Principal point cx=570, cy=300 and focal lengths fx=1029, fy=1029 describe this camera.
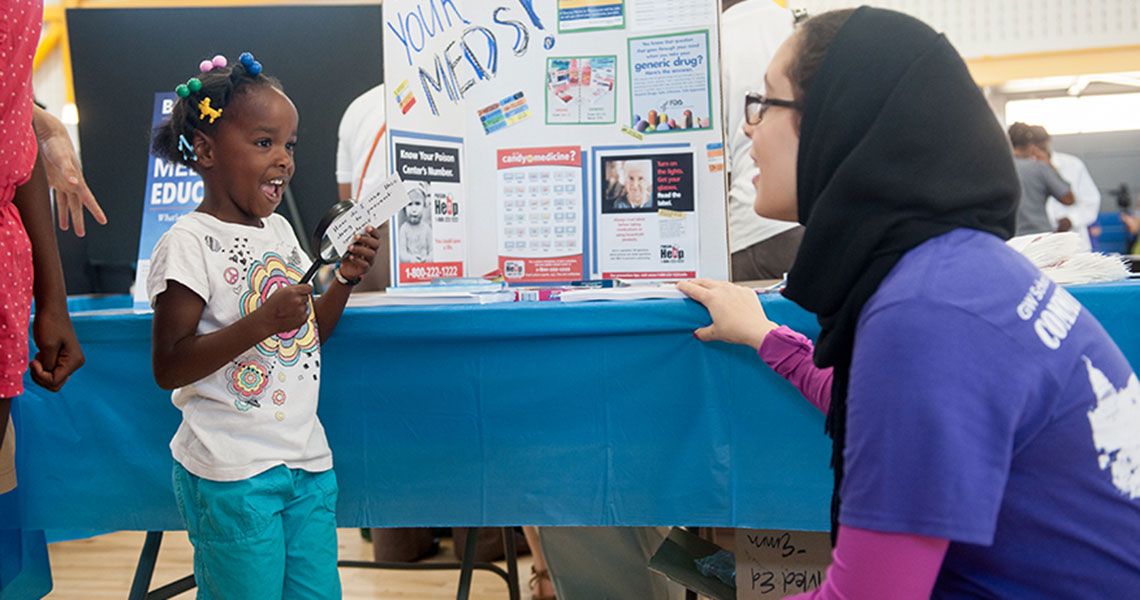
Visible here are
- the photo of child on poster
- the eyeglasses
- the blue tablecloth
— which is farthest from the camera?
the photo of child on poster

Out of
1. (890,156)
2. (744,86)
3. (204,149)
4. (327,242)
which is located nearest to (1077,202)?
(744,86)

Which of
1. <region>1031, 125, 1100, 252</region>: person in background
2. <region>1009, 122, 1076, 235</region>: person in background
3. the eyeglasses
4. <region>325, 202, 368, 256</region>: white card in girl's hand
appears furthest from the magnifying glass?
<region>1031, 125, 1100, 252</region>: person in background

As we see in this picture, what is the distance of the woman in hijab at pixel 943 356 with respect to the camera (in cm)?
81

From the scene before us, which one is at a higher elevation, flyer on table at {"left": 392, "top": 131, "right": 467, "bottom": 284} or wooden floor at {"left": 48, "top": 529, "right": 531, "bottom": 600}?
flyer on table at {"left": 392, "top": 131, "right": 467, "bottom": 284}

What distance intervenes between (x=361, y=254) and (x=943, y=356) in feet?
3.24

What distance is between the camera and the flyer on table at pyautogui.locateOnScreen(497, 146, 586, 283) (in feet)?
6.97

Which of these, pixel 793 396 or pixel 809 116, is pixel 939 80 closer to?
pixel 809 116

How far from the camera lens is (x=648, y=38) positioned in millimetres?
2080

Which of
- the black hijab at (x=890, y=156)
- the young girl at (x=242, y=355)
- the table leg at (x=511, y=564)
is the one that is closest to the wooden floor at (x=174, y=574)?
the table leg at (x=511, y=564)

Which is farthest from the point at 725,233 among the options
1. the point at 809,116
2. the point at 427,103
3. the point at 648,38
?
the point at 809,116

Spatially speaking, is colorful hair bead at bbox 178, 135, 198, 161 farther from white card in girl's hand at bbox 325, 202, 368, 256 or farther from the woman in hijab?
the woman in hijab

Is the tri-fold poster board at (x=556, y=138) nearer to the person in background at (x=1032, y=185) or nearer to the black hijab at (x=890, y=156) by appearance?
the black hijab at (x=890, y=156)

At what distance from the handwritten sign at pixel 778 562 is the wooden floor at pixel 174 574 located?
115cm

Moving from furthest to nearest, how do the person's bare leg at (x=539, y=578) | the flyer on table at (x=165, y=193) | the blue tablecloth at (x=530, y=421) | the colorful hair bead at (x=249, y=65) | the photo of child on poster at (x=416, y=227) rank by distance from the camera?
the person's bare leg at (x=539, y=578), the flyer on table at (x=165, y=193), the photo of child on poster at (x=416, y=227), the blue tablecloth at (x=530, y=421), the colorful hair bead at (x=249, y=65)
